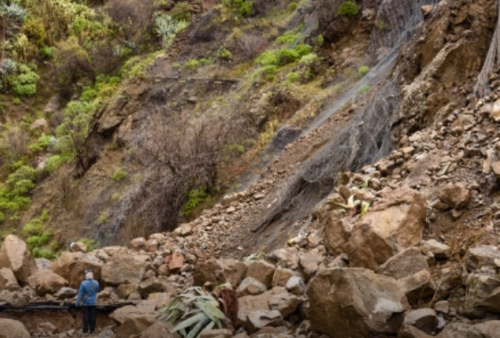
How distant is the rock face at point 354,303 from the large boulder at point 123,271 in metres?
3.58

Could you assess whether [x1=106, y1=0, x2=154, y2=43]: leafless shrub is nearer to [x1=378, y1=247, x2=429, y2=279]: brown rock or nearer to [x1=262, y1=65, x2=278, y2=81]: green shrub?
[x1=262, y1=65, x2=278, y2=81]: green shrub

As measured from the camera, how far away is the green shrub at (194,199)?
1171 centimetres

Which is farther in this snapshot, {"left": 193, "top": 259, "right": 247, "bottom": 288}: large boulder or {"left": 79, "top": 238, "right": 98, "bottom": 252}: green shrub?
{"left": 79, "top": 238, "right": 98, "bottom": 252}: green shrub

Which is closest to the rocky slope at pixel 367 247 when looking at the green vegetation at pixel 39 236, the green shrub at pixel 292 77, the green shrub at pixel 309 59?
the green shrub at pixel 292 77

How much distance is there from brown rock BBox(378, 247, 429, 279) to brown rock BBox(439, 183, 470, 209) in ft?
2.86

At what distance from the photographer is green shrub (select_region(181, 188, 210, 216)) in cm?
1171

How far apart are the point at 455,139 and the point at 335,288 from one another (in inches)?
114

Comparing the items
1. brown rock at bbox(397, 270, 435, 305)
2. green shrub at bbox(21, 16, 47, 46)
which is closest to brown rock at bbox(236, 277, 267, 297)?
brown rock at bbox(397, 270, 435, 305)

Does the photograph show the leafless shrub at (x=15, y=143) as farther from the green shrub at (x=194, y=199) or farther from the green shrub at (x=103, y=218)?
the green shrub at (x=194, y=199)

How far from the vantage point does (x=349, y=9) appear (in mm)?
16328

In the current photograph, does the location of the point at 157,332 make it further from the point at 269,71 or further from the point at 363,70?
the point at 269,71

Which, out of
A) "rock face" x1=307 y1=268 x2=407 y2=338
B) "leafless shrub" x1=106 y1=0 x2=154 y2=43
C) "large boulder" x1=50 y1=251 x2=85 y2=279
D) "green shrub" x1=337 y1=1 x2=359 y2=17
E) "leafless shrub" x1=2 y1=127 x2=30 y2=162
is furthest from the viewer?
"leafless shrub" x1=106 y1=0 x2=154 y2=43

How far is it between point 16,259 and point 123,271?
1553mm

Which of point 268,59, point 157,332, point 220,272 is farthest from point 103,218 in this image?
point 157,332
